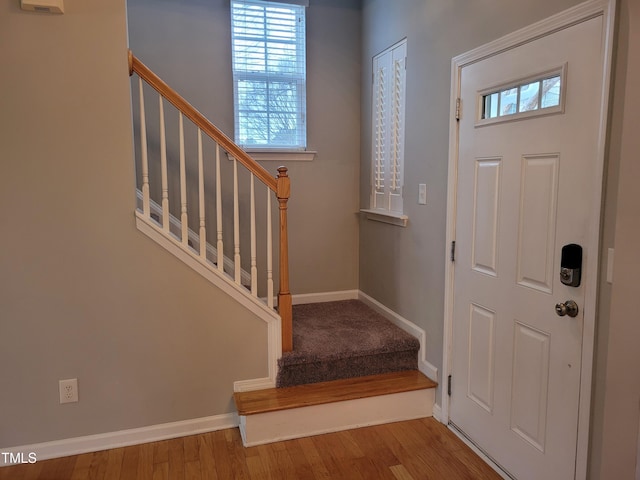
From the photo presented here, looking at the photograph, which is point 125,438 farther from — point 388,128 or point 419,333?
point 388,128

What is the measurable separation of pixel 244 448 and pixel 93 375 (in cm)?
89

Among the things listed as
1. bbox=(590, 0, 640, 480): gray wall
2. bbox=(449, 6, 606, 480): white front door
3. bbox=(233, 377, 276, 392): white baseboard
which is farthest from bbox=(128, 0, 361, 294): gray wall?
bbox=(590, 0, 640, 480): gray wall

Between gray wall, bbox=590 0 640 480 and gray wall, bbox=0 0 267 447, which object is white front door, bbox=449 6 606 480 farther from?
gray wall, bbox=0 0 267 447

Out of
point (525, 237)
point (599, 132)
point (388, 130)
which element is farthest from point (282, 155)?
point (599, 132)

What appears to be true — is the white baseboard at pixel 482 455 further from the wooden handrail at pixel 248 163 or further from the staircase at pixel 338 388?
the wooden handrail at pixel 248 163

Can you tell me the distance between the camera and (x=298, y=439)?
2.58 m

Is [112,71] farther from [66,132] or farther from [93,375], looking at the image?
[93,375]

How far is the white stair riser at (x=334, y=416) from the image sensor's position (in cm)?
253

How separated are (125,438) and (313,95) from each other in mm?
2715

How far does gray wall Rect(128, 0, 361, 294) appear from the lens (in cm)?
335

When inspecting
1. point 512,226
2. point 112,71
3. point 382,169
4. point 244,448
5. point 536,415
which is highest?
point 112,71

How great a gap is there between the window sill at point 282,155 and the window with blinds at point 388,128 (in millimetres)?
532

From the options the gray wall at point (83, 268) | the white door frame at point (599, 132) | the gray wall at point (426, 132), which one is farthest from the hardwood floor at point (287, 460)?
the white door frame at point (599, 132)

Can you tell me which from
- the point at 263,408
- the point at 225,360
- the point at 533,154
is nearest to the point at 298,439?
the point at 263,408
